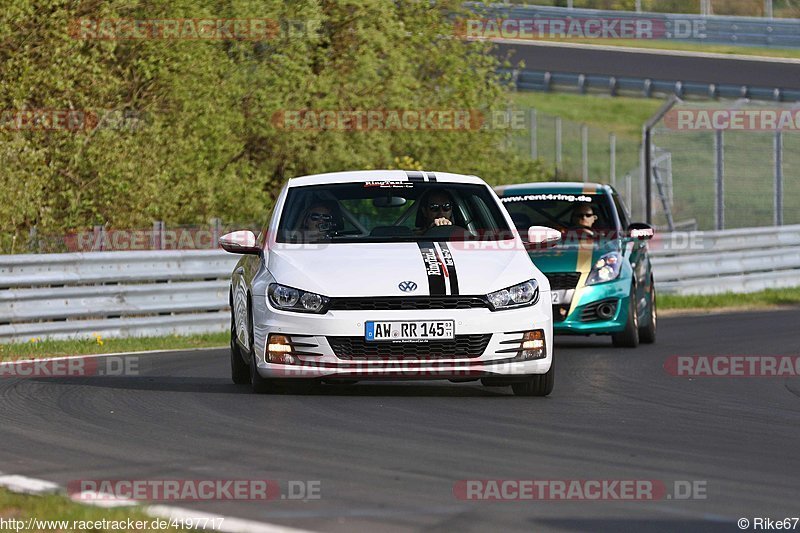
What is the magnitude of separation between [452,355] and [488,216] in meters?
1.74

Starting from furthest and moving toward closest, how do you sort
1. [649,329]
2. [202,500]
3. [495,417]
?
[649,329], [495,417], [202,500]

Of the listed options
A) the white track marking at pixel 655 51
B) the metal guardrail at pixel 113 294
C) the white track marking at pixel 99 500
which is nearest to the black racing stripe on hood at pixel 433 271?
the white track marking at pixel 99 500

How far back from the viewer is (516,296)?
10578 mm

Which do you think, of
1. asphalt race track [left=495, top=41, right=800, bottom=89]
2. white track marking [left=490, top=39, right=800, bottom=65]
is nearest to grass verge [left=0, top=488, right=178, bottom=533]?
asphalt race track [left=495, top=41, right=800, bottom=89]

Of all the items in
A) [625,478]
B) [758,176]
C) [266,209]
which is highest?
[625,478]

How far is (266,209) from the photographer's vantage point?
2703cm

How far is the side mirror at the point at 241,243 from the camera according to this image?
37.3 feet

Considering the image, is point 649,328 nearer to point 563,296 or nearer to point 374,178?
point 563,296

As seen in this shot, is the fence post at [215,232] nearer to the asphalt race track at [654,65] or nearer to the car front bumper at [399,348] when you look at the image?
the car front bumper at [399,348]

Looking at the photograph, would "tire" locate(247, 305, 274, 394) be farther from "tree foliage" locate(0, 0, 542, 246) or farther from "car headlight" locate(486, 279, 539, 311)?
"tree foliage" locate(0, 0, 542, 246)

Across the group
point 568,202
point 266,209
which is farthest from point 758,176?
point 568,202

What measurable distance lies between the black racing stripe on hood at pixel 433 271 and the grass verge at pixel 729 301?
1382 cm

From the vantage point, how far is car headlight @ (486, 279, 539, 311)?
10.5 metres

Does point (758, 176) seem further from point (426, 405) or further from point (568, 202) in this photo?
point (426, 405)
